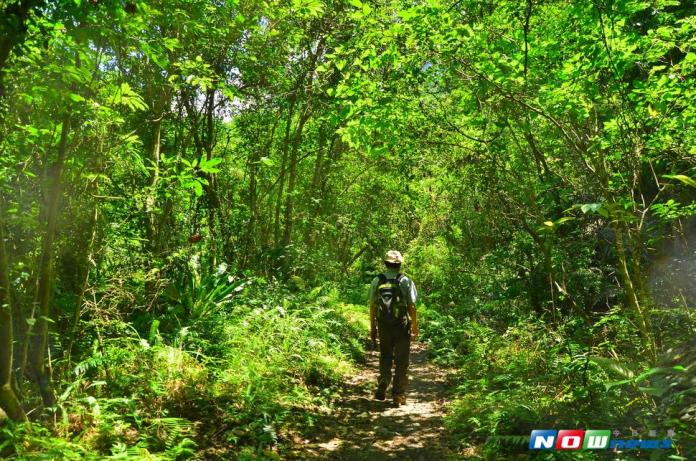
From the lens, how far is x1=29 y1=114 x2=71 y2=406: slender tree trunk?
429 centimetres

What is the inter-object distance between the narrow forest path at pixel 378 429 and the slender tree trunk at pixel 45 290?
8.04ft

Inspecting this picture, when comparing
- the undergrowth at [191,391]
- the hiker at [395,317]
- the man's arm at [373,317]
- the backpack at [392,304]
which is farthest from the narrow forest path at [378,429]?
the backpack at [392,304]

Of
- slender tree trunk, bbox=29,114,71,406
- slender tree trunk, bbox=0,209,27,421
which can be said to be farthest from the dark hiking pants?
slender tree trunk, bbox=0,209,27,421

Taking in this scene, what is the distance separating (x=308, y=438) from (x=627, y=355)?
4.35m

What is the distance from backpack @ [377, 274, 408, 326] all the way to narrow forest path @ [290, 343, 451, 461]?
1196 millimetres

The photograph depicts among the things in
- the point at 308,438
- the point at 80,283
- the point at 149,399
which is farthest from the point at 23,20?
the point at 308,438

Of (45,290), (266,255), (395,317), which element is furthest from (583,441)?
(266,255)

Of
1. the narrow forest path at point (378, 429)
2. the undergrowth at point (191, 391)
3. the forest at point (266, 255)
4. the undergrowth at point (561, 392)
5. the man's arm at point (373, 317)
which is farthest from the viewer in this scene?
the man's arm at point (373, 317)

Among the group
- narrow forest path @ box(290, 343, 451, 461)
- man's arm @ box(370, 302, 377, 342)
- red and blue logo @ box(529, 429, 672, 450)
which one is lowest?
narrow forest path @ box(290, 343, 451, 461)

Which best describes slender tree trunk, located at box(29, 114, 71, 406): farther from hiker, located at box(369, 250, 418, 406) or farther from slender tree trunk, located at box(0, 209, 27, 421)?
hiker, located at box(369, 250, 418, 406)

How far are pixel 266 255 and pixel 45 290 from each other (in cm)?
755

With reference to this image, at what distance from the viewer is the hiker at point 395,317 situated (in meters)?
6.49

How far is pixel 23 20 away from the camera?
2957mm

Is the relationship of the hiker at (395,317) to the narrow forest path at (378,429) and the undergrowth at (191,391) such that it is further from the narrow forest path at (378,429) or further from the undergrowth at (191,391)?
the undergrowth at (191,391)
